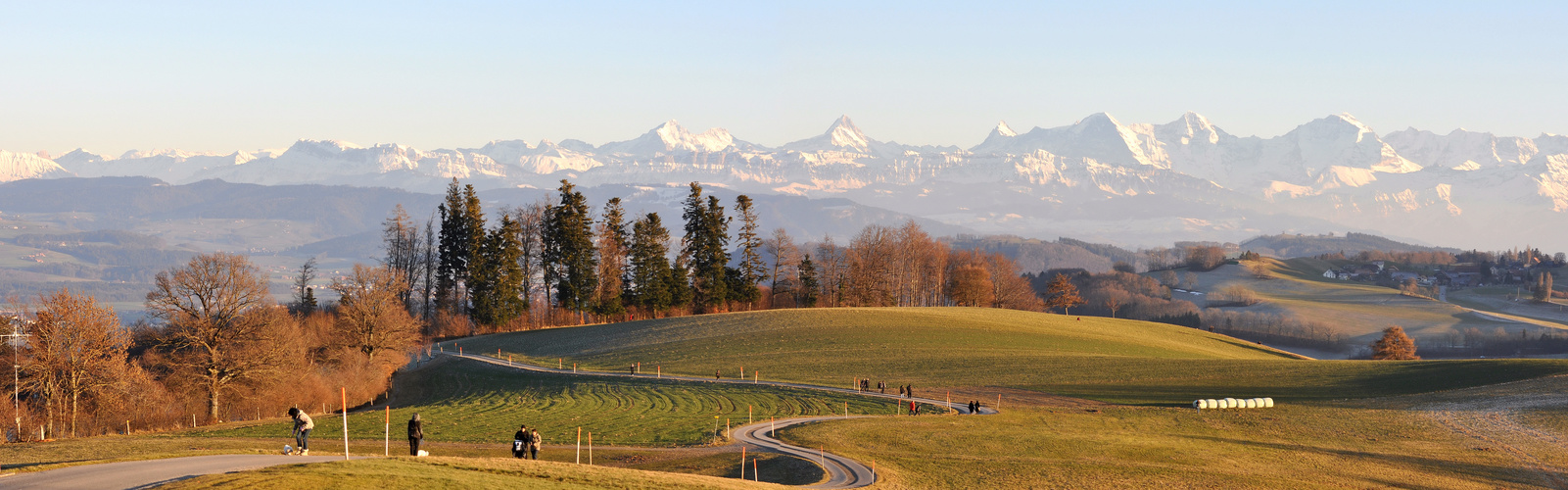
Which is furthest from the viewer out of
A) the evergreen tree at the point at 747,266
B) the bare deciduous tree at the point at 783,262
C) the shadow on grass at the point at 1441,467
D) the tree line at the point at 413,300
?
the bare deciduous tree at the point at 783,262

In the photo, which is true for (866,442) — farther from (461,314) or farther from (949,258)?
(949,258)

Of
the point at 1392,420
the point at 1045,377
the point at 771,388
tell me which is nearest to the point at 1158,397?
the point at 1045,377

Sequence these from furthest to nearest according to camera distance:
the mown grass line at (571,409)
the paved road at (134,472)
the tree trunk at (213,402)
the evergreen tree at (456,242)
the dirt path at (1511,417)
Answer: the evergreen tree at (456,242)
the tree trunk at (213,402)
the mown grass line at (571,409)
the dirt path at (1511,417)
the paved road at (134,472)

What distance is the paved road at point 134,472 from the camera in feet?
78.8

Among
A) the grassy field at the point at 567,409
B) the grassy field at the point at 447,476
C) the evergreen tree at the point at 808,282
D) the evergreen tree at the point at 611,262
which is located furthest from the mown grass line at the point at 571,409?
the evergreen tree at the point at 808,282

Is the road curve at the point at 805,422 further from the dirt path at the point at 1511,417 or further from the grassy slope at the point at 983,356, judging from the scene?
the dirt path at the point at 1511,417

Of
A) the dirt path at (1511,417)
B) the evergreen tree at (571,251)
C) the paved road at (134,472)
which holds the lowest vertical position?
the dirt path at (1511,417)

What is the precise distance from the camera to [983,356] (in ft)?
248

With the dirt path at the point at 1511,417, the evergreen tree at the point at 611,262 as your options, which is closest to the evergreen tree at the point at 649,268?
the evergreen tree at the point at 611,262

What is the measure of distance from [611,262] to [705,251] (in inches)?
407

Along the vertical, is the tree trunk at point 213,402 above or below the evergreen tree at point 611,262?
below

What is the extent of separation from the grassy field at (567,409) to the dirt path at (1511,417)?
1077 inches

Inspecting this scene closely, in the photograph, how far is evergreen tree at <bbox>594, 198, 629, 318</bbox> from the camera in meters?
104

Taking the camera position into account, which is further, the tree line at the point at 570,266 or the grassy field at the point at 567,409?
the tree line at the point at 570,266
